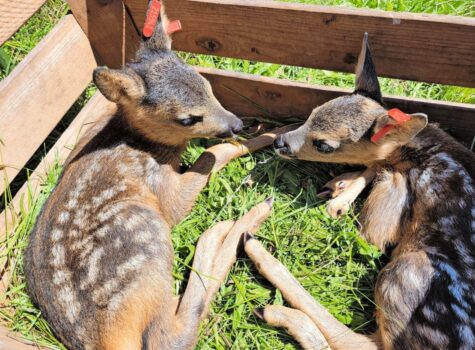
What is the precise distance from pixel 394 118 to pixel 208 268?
1786 millimetres

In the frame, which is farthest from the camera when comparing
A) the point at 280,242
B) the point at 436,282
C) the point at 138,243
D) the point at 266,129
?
the point at 266,129

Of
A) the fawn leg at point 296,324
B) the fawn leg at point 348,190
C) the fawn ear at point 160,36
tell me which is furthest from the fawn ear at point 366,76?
the fawn leg at point 296,324

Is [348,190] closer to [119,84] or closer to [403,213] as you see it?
[403,213]

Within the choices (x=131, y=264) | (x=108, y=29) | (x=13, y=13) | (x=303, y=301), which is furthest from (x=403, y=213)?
(x=13, y=13)

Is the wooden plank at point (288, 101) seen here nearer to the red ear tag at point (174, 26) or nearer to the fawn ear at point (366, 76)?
the fawn ear at point (366, 76)

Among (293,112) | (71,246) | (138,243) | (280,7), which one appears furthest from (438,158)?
(71,246)

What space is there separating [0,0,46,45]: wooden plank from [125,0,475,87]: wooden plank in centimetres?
84

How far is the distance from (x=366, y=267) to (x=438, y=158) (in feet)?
3.34

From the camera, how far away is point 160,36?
403 cm

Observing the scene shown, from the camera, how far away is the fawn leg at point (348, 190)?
13.8 ft

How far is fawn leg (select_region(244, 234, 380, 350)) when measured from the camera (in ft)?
11.8

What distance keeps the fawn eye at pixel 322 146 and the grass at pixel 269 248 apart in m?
0.38

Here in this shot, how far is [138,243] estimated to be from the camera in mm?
3629

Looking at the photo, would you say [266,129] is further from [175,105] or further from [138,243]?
[138,243]
